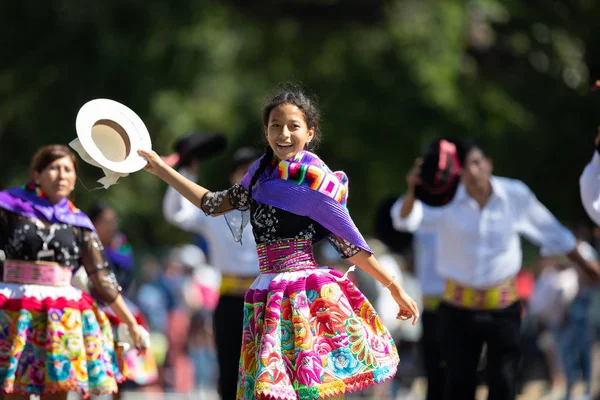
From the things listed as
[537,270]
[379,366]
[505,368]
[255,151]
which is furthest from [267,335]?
[537,270]

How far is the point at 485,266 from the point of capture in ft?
25.3

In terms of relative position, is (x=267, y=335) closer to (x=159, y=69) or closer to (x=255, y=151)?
(x=255, y=151)

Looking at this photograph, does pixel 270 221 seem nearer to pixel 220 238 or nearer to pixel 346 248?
pixel 346 248

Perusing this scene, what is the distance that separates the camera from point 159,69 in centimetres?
2023

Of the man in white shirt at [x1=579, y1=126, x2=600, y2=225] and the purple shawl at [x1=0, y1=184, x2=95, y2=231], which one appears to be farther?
the purple shawl at [x1=0, y1=184, x2=95, y2=231]

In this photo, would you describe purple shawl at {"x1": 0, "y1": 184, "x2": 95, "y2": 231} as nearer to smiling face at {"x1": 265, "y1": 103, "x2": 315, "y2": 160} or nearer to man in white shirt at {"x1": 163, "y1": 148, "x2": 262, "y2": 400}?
man in white shirt at {"x1": 163, "y1": 148, "x2": 262, "y2": 400}

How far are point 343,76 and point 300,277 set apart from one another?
15.1 m

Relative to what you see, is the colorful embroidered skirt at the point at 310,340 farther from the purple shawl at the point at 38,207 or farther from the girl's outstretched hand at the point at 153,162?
the purple shawl at the point at 38,207

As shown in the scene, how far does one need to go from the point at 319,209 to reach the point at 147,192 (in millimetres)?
18754

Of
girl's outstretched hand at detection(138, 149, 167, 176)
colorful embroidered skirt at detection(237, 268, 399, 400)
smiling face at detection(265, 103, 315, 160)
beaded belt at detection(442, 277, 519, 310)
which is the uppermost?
smiling face at detection(265, 103, 315, 160)

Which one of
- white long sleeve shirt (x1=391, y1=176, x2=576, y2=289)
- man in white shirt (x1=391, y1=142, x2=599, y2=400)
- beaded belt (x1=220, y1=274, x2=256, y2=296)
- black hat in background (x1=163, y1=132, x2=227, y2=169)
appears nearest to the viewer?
man in white shirt (x1=391, y1=142, x2=599, y2=400)

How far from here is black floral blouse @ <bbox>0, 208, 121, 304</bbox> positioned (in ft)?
22.9

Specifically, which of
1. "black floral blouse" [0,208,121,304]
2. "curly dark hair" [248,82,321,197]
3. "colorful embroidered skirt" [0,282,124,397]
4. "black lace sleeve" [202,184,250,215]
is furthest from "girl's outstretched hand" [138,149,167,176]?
"colorful embroidered skirt" [0,282,124,397]

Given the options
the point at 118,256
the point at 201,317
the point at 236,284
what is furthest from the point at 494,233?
the point at 201,317
